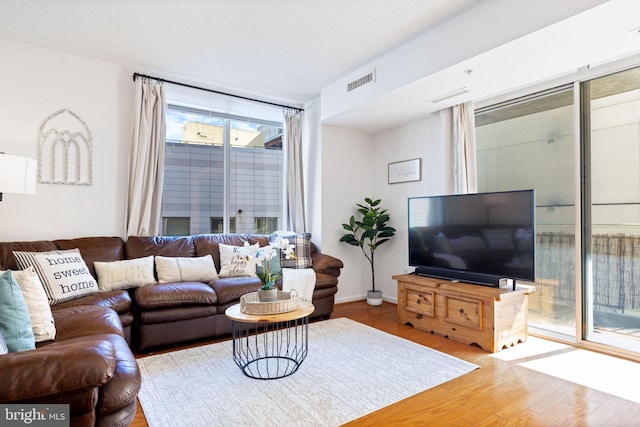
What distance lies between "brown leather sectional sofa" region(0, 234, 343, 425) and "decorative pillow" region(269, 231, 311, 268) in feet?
0.38

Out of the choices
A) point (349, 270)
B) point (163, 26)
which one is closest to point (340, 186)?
point (349, 270)

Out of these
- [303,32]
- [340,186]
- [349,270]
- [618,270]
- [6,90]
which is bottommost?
[349,270]

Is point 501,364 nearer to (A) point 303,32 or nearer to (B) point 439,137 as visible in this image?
(B) point 439,137

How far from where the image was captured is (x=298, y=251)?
4.20 m

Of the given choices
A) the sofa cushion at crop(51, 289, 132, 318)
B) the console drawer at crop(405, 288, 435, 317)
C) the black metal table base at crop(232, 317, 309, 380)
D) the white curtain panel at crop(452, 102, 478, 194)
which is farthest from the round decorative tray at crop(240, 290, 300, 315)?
the white curtain panel at crop(452, 102, 478, 194)

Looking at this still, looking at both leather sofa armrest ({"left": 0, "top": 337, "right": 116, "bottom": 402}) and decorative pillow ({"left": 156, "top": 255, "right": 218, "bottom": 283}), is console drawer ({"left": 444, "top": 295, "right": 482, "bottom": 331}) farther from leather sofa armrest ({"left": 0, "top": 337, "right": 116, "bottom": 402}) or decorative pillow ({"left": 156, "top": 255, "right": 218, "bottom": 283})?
leather sofa armrest ({"left": 0, "top": 337, "right": 116, "bottom": 402})

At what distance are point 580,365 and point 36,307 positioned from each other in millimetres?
3735

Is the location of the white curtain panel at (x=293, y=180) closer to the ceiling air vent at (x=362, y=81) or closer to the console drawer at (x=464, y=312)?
the ceiling air vent at (x=362, y=81)

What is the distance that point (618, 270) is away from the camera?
2904 mm

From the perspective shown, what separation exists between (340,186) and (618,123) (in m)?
2.99

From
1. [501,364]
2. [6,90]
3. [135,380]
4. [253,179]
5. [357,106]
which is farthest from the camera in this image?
[253,179]

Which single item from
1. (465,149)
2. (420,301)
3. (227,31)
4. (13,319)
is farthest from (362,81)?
(13,319)

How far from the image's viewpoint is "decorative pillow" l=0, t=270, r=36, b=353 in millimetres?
1517

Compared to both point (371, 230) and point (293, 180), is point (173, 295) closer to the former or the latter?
point (293, 180)
